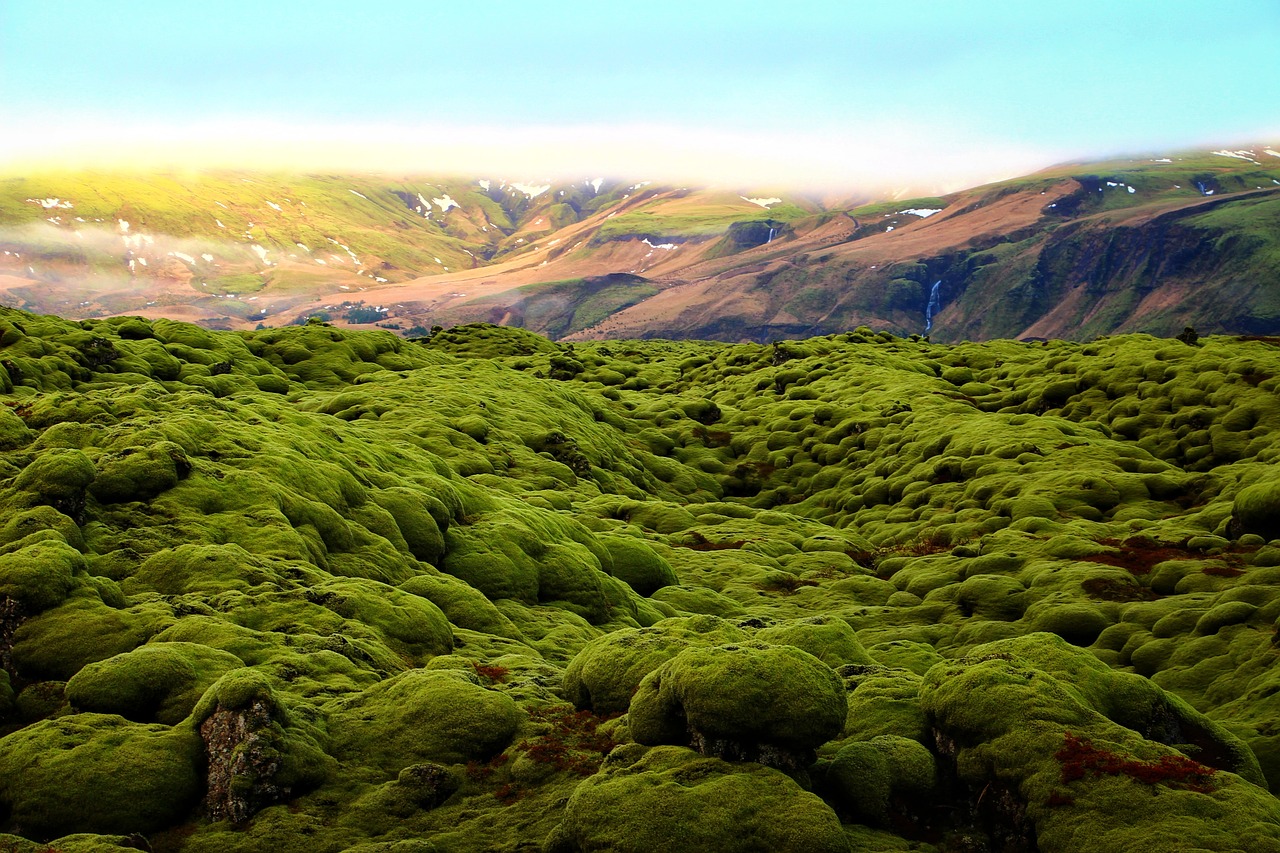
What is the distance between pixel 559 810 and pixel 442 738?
3.85m

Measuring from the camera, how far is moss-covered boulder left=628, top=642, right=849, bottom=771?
17172 millimetres

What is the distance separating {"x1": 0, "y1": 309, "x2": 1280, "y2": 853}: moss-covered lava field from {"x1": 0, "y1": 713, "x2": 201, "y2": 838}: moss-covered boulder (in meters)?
0.06

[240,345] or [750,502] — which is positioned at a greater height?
[240,345]

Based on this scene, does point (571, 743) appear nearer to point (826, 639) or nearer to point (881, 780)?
point (881, 780)

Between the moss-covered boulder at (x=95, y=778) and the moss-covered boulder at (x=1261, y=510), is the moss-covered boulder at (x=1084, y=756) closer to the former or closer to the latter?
the moss-covered boulder at (x=95, y=778)

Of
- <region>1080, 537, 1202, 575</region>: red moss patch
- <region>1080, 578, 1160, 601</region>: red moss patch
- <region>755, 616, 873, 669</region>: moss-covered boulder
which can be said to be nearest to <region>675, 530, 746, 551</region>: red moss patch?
<region>1080, 537, 1202, 575</region>: red moss patch

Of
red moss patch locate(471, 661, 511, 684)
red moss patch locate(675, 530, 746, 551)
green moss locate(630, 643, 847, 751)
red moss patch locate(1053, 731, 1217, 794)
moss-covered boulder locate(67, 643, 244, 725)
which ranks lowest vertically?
red moss patch locate(675, 530, 746, 551)

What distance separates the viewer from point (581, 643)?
32281mm

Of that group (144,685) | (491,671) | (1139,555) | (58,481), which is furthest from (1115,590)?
(58,481)

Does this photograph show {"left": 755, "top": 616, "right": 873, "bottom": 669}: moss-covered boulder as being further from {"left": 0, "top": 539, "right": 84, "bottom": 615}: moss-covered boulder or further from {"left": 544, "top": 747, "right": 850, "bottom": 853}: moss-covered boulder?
{"left": 0, "top": 539, "right": 84, "bottom": 615}: moss-covered boulder

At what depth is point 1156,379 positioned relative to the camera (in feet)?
259

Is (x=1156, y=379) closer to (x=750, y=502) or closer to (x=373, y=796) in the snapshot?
(x=750, y=502)

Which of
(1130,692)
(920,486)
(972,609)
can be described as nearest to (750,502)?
(920,486)

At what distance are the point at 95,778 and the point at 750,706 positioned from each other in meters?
13.2
